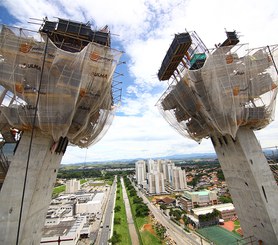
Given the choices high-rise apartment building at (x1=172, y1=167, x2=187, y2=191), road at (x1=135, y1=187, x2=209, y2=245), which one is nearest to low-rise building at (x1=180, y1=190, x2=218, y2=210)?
road at (x1=135, y1=187, x2=209, y2=245)

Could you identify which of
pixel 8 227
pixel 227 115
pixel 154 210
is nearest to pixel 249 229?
pixel 227 115

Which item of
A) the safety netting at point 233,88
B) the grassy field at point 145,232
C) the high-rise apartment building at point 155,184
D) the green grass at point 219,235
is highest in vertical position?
the safety netting at point 233,88

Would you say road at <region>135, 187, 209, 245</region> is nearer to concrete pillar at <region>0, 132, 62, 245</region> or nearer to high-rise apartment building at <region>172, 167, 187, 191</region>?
concrete pillar at <region>0, 132, 62, 245</region>

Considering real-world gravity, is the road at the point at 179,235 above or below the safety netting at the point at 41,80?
below

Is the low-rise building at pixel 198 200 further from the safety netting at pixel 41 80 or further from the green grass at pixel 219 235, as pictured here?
the safety netting at pixel 41 80

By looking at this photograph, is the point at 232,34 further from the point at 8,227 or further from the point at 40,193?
the point at 8,227

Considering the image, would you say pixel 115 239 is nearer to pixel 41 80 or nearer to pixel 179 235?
pixel 179 235

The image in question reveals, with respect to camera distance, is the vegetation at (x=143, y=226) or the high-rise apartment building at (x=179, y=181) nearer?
the vegetation at (x=143, y=226)

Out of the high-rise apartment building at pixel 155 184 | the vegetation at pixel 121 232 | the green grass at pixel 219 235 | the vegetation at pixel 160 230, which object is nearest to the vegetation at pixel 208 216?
the green grass at pixel 219 235
